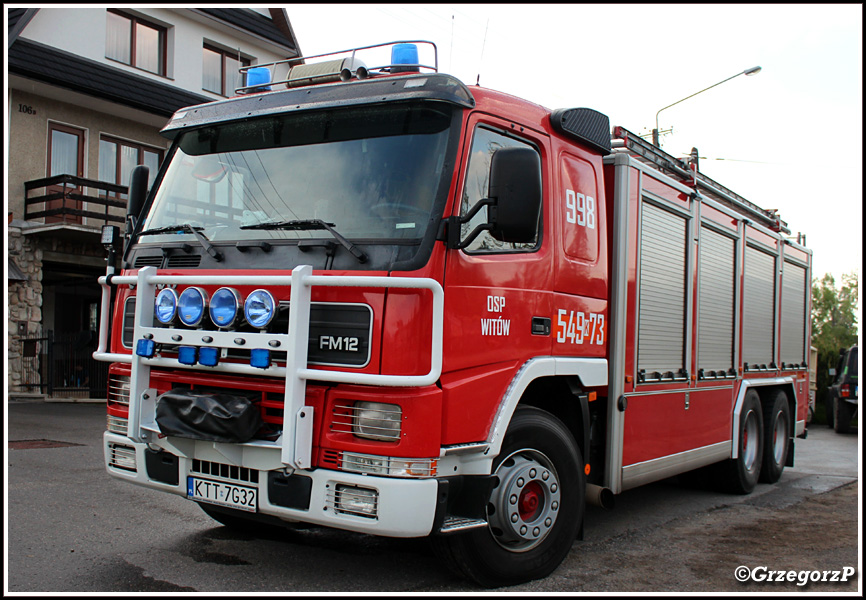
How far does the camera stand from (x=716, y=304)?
7480 mm

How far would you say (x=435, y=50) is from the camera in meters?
4.82

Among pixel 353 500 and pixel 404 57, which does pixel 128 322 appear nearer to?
pixel 353 500

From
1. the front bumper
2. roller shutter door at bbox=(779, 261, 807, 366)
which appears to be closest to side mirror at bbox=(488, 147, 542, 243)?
the front bumper

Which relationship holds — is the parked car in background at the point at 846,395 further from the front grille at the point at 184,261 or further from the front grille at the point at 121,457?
→ the front grille at the point at 121,457

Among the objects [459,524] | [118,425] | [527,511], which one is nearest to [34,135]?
[118,425]

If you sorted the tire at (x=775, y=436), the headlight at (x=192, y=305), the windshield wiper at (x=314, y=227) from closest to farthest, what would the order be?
1. the windshield wiper at (x=314, y=227)
2. the headlight at (x=192, y=305)
3. the tire at (x=775, y=436)

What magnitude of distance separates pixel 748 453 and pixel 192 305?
6.26 meters

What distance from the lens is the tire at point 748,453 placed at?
7.83 metres

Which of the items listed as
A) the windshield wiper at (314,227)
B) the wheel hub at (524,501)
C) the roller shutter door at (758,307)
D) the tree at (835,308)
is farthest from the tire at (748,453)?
the tree at (835,308)

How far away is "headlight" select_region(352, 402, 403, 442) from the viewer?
3.89 meters

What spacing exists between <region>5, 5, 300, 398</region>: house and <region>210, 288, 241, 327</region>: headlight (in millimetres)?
11918

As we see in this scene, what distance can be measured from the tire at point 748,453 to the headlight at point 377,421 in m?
5.07

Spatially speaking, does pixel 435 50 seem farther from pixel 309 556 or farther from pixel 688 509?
pixel 688 509

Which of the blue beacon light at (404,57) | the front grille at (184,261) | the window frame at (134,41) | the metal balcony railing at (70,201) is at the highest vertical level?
the window frame at (134,41)
